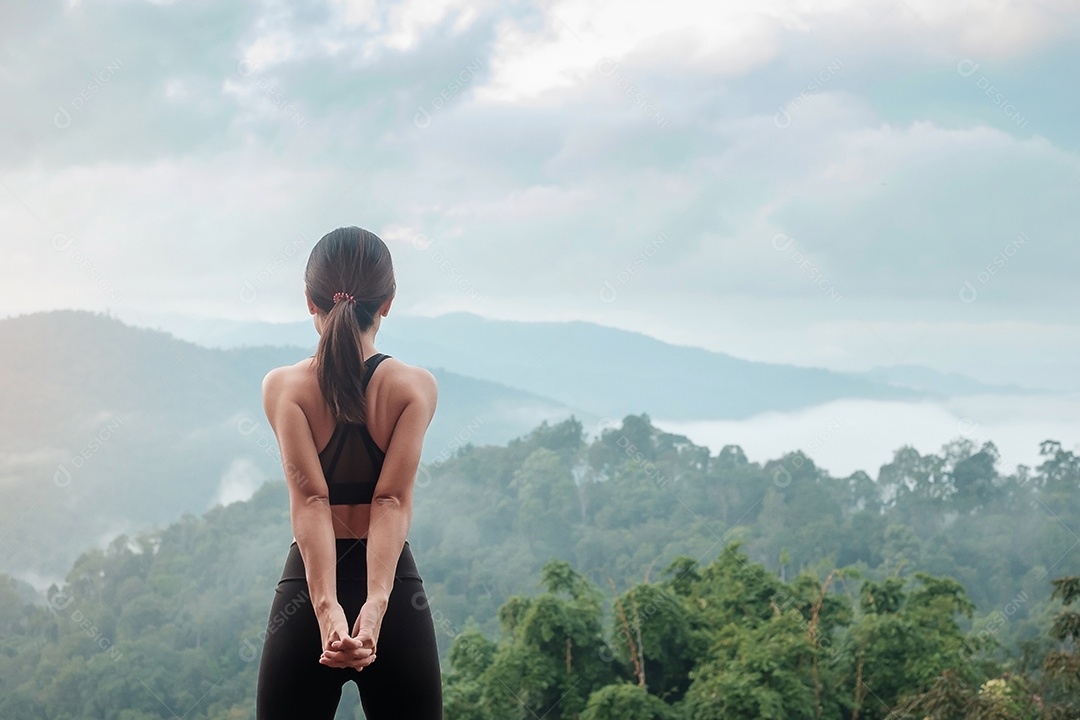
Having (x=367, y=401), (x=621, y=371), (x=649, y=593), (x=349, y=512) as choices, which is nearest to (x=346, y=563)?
(x=349, y=512)

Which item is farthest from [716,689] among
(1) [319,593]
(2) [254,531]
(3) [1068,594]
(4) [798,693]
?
(2) [254,531]

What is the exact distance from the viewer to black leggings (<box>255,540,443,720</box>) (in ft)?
5.54

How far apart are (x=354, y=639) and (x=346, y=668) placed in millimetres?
109

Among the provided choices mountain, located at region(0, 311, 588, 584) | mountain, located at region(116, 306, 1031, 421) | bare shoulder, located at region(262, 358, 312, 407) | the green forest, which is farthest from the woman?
Result: mountain, located at region(116, 306, 1031, 421)

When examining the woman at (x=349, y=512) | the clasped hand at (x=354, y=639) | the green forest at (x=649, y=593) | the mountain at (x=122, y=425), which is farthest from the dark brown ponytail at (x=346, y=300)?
the mountain at (x=122, y=425)

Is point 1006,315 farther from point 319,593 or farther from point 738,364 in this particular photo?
point 319,593

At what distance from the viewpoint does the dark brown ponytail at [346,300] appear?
1.70 meters

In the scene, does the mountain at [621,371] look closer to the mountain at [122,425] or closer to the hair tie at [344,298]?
the mountain at [122,425]

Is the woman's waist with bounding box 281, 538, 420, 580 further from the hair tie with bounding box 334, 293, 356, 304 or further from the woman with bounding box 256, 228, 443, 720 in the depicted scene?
the hair tie with bounding box 334, 293, 356, 304

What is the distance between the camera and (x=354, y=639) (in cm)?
162

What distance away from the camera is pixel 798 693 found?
7281 millimetres

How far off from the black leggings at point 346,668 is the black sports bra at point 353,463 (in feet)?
0.27

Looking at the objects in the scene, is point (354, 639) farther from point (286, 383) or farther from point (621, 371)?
point (621, 371)

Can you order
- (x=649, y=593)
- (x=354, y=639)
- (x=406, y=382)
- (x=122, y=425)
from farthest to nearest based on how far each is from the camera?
(x=122, y=425) → (x=649, y=593) → (x=406, y=382) → (x=354, y=639)
